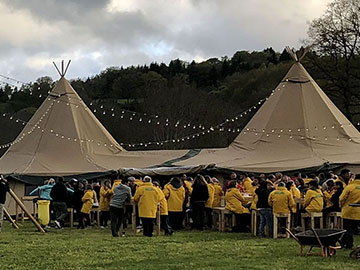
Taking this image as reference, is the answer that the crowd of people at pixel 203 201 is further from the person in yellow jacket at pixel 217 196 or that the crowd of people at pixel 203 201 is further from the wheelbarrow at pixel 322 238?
the wheelbarrow at pixel 322 238

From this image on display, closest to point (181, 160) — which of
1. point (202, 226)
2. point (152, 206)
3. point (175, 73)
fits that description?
point (202, 226)

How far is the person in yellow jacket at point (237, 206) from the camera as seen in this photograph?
48.5ft

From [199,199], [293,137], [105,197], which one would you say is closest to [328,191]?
[199,199]

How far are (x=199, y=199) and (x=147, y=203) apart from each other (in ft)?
8.23

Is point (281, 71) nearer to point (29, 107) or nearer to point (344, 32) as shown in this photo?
point (344, 32)

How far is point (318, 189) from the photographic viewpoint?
13.6 meters

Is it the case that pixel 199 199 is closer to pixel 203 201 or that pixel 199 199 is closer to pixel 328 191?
pixel 203 201

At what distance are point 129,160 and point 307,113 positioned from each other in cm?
658

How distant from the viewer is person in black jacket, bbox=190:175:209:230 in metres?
15.7

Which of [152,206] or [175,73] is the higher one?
[175,73]

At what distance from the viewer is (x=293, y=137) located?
22.0 meters

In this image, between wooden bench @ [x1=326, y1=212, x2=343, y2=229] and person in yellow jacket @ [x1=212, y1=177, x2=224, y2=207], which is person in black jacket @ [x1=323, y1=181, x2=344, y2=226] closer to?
wooden bench @ [x1=326, y1=212, x2=343, y2=229]

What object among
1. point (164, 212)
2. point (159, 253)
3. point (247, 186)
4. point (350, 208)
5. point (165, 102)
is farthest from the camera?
point (165, 102)

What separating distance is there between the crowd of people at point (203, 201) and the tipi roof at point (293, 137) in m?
3.19
